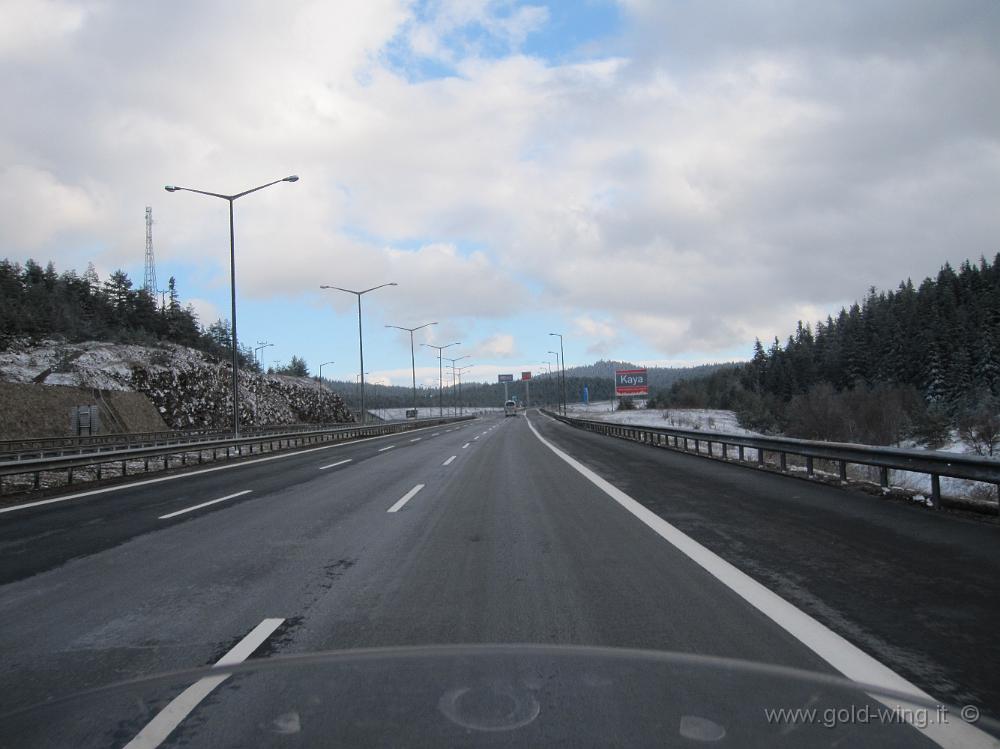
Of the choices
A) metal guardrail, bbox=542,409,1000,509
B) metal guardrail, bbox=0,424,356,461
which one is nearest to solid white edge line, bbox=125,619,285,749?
metal guardrail, bbox=542,409,1000,509

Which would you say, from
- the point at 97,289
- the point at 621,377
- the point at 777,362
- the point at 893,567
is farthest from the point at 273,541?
the point at 777,362

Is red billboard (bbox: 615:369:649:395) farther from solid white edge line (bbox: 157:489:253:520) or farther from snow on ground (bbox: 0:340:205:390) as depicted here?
solid white edge line (bbox: 157:489:253:520)

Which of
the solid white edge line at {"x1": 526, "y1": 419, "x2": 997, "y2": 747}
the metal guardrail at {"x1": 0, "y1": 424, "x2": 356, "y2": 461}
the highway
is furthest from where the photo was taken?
the metal guardrail at {"x1": 0, "y1": 424, "x2": 356, "y2": 461}

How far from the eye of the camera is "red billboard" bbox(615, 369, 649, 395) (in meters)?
78.0

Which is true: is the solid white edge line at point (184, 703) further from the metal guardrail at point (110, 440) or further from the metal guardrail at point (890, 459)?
the metal guardrail at point (110, 440)

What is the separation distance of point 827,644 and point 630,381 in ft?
249

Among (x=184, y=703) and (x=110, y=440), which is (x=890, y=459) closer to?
(x=184, y=703)

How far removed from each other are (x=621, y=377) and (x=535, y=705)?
76.5m

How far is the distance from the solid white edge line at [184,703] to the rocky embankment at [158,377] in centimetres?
5222

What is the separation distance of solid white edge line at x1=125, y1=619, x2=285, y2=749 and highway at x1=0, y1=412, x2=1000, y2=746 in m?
0.10

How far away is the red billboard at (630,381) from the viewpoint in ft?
256

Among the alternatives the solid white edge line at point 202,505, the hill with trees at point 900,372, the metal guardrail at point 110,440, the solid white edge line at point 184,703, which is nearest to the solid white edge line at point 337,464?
the solid white edge line at point 202,505

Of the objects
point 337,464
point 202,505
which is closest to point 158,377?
point 337,464

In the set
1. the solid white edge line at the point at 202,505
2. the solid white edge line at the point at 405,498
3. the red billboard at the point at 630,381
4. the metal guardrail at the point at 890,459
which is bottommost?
the solid white edge line at the point at 405,498
